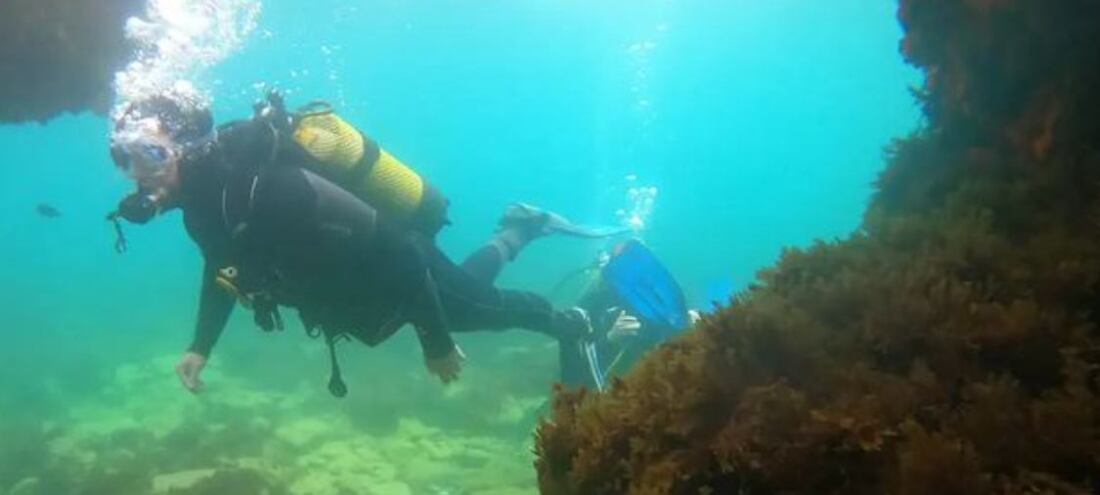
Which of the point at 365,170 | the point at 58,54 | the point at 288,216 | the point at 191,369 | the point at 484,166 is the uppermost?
the point at 484,166

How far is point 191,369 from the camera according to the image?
6297 mm

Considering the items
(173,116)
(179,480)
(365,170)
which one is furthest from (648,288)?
(179,480)

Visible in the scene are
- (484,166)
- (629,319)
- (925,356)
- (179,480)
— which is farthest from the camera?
(484,166)

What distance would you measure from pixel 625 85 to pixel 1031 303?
7936 centimetres

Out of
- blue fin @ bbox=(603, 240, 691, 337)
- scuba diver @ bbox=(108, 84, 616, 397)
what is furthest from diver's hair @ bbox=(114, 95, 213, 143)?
blue fin @ bbox=(603, 240, 691, 337)

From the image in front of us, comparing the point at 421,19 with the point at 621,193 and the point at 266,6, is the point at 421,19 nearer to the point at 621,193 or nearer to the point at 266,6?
the point at 266,6

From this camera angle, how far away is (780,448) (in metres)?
2.37

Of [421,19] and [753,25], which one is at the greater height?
[753,25]

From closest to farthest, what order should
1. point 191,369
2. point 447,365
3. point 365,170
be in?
point 191,369 < point 447,365 < point 365,170

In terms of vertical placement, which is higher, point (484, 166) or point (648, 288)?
point (484, 166)

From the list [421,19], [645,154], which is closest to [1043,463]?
[421,19]

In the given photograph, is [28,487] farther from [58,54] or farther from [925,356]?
[925,356]

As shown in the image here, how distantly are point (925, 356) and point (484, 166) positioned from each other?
100 m

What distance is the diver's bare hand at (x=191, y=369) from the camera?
245 inches
